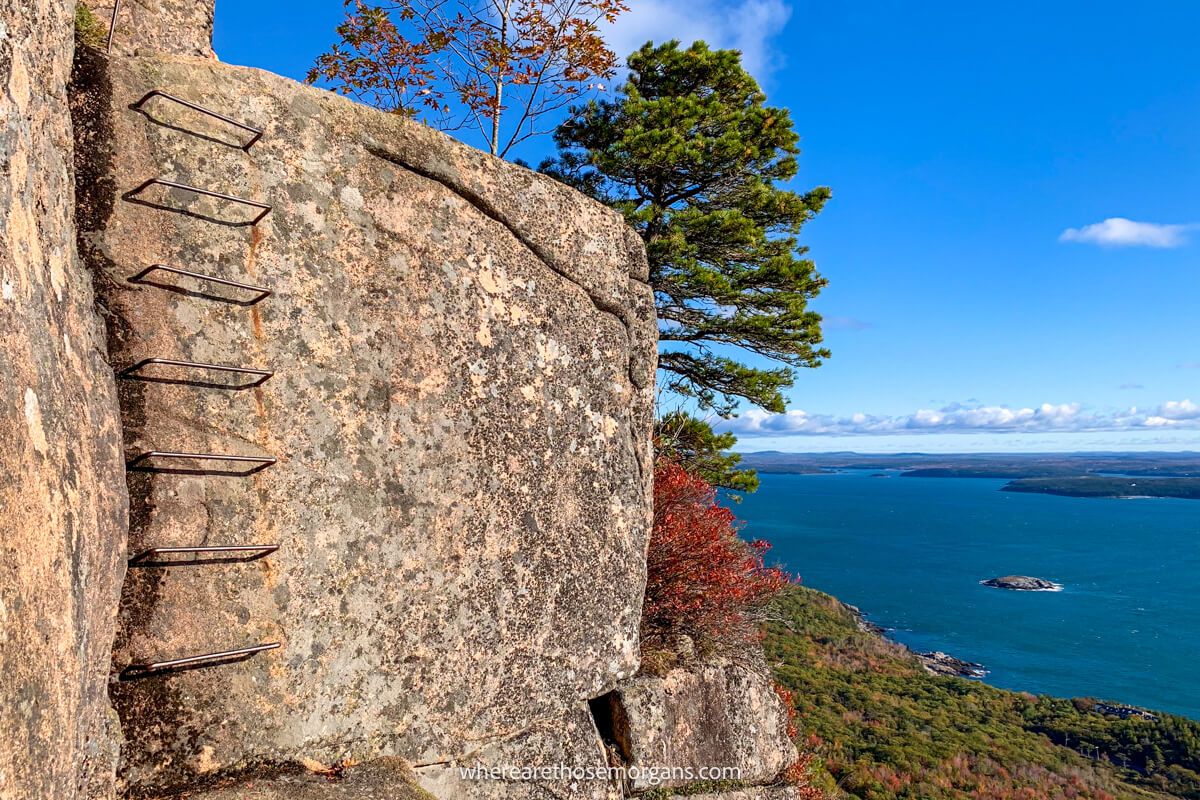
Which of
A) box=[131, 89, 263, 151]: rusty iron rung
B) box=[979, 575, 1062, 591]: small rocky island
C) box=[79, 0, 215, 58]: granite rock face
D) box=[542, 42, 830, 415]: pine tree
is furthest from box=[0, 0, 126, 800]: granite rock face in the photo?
box=[979, 575, 1062, 591]: small rocky island

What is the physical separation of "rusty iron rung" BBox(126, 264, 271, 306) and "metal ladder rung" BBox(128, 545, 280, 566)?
120 cm

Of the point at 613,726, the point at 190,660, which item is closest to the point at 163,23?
the point at 190,660

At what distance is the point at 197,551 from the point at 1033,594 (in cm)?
9815

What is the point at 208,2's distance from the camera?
4246mm

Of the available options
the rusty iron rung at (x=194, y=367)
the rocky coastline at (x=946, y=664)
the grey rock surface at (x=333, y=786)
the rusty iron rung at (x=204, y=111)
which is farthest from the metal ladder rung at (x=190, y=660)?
the rocky coastline at (x=946, y=664)

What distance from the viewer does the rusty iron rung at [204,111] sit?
3.39m

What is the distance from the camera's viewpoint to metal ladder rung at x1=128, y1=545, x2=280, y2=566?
10.4 feet

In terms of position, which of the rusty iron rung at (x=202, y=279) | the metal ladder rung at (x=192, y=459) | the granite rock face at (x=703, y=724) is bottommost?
the granite rock face at (x=703, y=724)

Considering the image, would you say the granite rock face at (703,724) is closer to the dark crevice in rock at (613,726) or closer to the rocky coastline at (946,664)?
the dark crevice in rock at (613,726)

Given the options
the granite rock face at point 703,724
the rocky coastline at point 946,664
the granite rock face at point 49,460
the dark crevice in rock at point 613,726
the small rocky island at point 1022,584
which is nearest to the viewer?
the granite rock face at point 49,460

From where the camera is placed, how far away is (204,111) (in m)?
3.55

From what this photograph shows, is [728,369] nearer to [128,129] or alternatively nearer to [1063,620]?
[128,129]

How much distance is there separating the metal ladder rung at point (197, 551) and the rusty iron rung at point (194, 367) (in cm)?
78

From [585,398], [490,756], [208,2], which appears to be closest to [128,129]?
[208,2]
